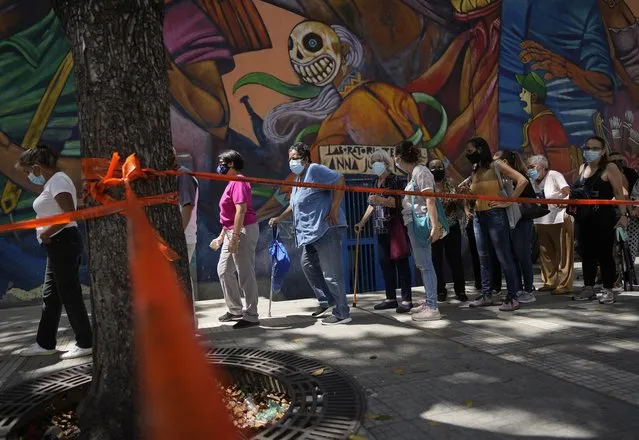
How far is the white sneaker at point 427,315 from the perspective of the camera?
5.36 metres

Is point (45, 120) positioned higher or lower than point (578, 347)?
higher

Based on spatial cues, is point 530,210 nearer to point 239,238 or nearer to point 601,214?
point 601,214

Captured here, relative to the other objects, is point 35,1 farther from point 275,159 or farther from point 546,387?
point 546,387

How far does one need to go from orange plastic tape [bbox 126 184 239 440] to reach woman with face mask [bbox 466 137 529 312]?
385 cm

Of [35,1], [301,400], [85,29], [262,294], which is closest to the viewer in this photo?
[85,29]

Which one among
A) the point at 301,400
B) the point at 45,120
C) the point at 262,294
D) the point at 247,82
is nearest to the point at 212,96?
the point at 247,82

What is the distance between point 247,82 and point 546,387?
603 centimetres

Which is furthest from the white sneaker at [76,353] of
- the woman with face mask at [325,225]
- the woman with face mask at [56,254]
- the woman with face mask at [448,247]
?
the woman with face mask at [448,247]

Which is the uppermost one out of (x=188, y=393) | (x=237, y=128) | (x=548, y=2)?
(x=548, y=2)

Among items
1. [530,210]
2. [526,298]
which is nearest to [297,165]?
[530,210]

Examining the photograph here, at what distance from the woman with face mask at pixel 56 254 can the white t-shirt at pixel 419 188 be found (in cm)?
318

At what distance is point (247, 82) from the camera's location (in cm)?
780

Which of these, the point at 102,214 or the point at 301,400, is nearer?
the point at 102,214

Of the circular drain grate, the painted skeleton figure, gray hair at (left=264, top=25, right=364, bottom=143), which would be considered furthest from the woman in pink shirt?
gray hair at (left=264, top=25, right=364, bottom=143)
